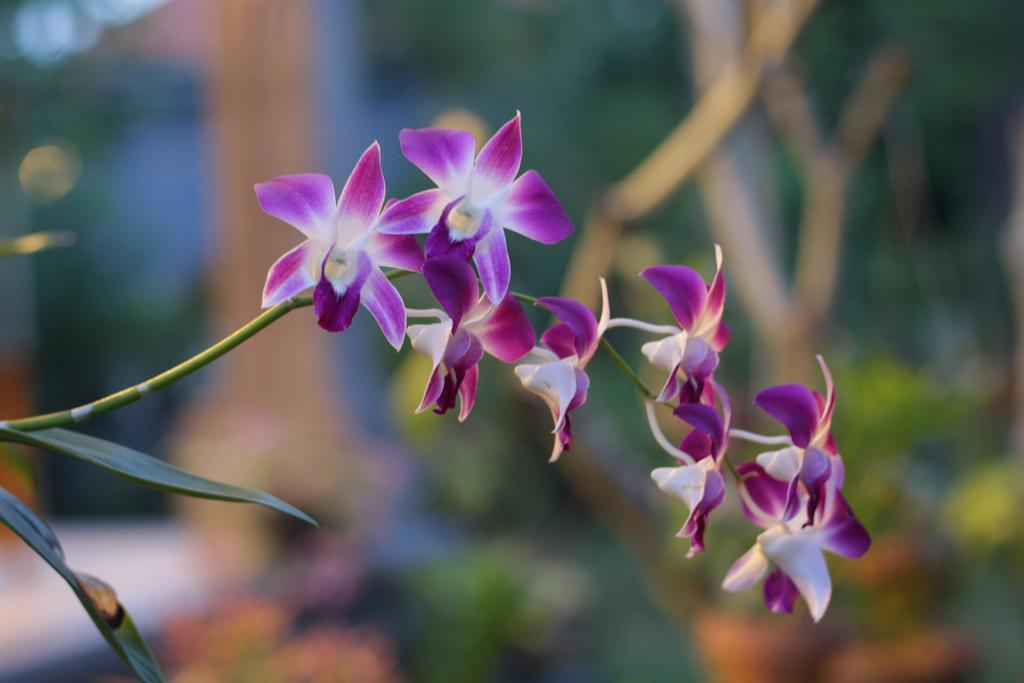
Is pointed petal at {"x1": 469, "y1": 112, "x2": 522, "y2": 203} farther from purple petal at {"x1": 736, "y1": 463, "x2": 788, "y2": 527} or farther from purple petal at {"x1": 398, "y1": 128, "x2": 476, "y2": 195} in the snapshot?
purple petal at {"x1": 736, "y1": 463, "x2": 788, "y2": 527}

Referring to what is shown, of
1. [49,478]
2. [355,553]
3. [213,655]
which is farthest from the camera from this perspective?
[49,478]

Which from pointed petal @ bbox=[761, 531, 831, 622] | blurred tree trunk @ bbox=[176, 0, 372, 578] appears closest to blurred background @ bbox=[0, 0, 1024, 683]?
blurred tree trunk @ bbox=[176, 0, 372, 578]

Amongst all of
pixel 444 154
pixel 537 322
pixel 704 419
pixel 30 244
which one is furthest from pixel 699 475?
pixel 537 322

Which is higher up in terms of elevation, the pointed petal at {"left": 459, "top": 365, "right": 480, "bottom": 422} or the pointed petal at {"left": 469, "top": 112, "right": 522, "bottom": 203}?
the pointed petal at {"left": 469, "top": 112, "right": 522, "bottom": 203}

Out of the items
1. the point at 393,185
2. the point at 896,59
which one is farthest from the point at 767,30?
the point at 393,185

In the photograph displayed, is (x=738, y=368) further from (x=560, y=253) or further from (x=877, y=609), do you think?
(x=877, y=609)

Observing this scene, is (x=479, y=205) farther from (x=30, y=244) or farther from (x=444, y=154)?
(x=30, y=244)
